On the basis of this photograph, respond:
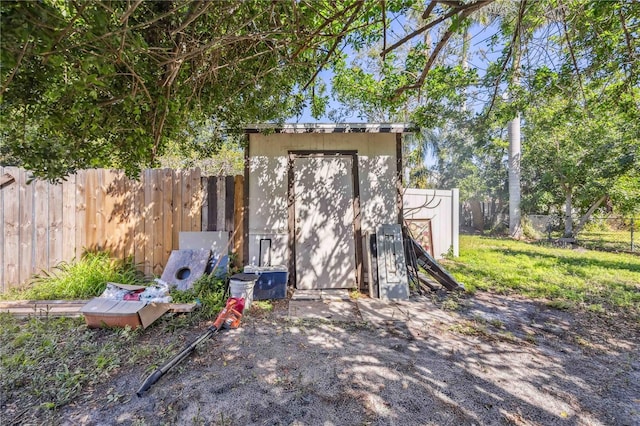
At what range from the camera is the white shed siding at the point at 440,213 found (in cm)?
649

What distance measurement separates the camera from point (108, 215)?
4.13m

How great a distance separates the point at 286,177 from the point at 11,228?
12.5 ft

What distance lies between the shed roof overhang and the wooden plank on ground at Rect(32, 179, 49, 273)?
115 inches

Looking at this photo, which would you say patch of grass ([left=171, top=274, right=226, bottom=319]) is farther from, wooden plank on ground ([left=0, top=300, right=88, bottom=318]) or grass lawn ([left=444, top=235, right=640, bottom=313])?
grass lawn ([left=444, top=235, right=640, bottom=313])

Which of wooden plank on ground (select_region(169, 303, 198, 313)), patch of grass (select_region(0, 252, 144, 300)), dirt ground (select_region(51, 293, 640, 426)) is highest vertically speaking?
patch of grass (select_region(0, 252, 144, 300))

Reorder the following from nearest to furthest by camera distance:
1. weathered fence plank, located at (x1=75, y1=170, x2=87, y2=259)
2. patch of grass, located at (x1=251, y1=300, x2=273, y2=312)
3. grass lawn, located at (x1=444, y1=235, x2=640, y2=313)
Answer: patch of grass, located at (x1=251, y1=300, x2=273, y2=312), grass lawn, located at (x1=444, y1=235, x2=640, y2=313), weathered fence plank, located at (x1=75, y1=170, x2=87, y2=259)

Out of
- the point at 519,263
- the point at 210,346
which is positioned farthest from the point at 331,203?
the point at 519,263

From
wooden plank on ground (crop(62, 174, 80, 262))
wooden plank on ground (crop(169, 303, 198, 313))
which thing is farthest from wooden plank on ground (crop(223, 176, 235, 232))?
wooden plank on ground (crop(62, 174, 80, 262))

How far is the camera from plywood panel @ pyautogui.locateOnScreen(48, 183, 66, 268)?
153 inches

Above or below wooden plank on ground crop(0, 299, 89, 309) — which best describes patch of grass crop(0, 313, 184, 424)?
below

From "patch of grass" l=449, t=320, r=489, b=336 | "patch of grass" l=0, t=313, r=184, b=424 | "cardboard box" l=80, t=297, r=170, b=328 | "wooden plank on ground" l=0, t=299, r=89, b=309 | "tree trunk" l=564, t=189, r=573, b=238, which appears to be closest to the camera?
"patch of grass" l=0, t=313, r=184, b=424

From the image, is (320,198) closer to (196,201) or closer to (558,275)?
(196,201)

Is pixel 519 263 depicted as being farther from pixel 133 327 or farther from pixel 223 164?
pixel 223 164

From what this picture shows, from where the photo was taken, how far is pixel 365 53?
395 inches
